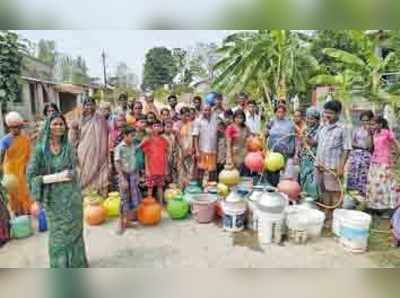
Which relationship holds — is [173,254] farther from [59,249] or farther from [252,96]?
[252,96]

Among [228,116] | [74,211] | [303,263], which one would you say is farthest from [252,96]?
[74,211]

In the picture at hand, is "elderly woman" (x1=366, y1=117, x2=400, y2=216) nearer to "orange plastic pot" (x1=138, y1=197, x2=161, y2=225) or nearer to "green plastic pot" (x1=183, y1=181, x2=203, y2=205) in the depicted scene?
"green plastic pot" (x1=183, y1=181, x2=203, y2=205)

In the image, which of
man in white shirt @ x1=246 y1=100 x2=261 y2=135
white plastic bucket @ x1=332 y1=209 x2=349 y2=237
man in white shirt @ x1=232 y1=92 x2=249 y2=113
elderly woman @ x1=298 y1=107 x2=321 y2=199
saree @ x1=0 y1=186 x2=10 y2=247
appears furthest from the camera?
man in white shirt @ x1=246 y1=100 x2=261 y2=135

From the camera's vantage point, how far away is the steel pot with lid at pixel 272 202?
247cm

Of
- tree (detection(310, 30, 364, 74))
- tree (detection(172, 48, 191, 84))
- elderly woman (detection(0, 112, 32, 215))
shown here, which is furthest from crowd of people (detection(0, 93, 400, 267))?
tree (detection(310, 30, 364, 74))

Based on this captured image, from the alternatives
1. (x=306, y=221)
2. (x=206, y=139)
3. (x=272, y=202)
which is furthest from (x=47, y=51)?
(x=306, y=221)

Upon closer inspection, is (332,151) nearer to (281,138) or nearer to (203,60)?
(281,138)

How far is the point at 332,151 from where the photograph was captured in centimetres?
278

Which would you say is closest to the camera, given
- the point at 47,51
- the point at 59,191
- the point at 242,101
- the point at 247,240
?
the point at 59,191

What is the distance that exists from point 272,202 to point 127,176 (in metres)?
1.08

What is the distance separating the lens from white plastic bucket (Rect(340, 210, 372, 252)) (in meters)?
2.42

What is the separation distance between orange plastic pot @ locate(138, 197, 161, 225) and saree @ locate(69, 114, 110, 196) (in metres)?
0.47

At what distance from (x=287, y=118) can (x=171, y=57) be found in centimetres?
116

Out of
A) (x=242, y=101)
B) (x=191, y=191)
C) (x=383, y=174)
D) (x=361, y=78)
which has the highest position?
(x=361, y=78)
